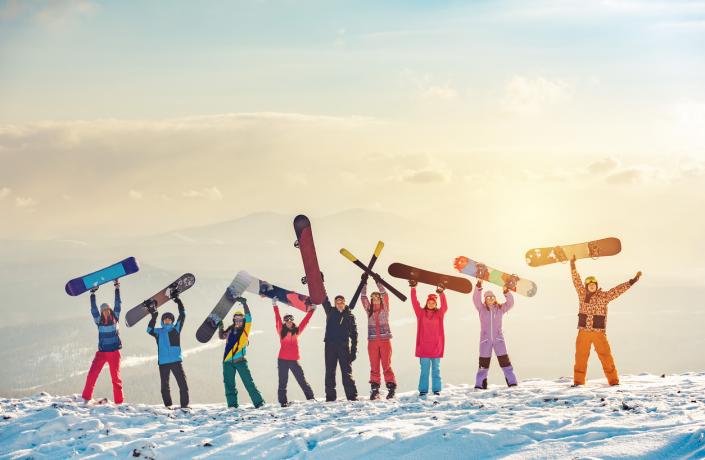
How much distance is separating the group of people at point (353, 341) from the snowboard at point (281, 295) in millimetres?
1259

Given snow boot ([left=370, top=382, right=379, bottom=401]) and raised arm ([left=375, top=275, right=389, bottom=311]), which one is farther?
raised arm ([left=375, top=275, right=389, bottom=311])

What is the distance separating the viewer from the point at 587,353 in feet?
56.7

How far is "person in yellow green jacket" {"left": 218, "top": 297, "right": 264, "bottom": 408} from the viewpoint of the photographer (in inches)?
688

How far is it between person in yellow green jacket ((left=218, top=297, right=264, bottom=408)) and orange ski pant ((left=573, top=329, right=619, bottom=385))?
334 inches

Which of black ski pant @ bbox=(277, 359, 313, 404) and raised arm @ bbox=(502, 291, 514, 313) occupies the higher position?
raised arm @ bbox=(502, 291, 514, 313)

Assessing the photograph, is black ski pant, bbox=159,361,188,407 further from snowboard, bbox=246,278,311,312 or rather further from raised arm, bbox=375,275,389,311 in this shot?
raised arm, bbox=375,275,389,311

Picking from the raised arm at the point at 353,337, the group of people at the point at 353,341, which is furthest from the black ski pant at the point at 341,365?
the raised arm at the point at 353,337

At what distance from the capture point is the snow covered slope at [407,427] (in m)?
10.9

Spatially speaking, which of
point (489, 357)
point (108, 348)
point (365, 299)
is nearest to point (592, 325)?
point (489, 357)

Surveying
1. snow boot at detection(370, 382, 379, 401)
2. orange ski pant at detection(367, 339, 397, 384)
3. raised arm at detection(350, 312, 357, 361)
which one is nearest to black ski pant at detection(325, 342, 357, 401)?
raised arm at detection(350, 312, 357, 361)

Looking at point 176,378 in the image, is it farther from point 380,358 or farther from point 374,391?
point 380,358

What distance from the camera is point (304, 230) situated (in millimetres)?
19703

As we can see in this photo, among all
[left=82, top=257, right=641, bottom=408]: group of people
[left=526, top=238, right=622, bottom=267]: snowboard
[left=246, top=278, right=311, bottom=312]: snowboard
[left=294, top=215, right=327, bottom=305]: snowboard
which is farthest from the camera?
[left=294, top=215, right=327, bottom=305]: snowboard

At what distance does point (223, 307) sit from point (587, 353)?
10.4 m
